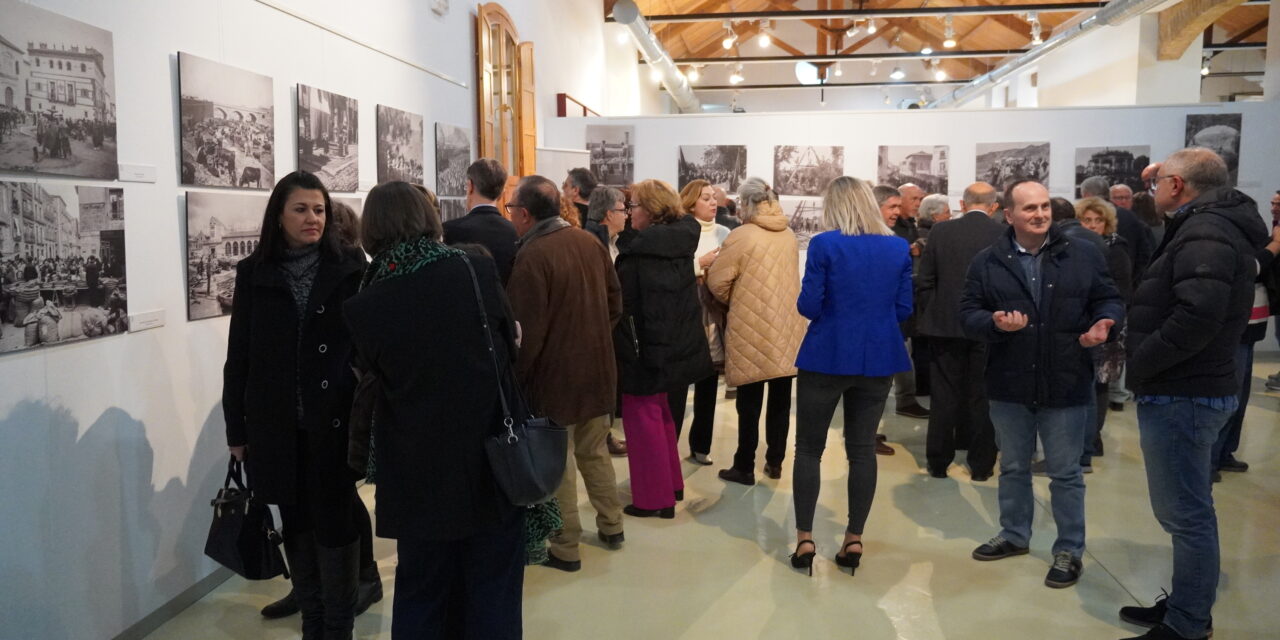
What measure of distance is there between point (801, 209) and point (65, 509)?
844cm

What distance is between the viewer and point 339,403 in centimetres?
284

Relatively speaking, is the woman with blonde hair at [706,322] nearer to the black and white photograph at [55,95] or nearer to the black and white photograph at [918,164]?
the black and white photograph at [55,95]

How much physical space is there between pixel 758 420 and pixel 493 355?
3.11 m

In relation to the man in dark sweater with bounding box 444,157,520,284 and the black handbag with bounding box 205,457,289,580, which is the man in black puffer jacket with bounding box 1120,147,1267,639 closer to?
the man in dark sweater with bounding box 444,157,520,284

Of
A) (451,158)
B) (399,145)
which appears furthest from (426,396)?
(451,158)

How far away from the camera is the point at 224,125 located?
3.83m

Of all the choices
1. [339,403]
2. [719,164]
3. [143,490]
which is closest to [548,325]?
[339,403]

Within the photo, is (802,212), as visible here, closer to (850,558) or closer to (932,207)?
(932,207)

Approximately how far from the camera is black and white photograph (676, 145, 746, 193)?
10336mm

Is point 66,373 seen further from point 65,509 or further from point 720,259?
point 720,259

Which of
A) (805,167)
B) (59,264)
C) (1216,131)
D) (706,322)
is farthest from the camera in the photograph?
(805,167)

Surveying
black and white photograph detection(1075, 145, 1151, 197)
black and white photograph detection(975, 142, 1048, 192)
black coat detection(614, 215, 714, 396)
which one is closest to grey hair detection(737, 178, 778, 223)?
black coat detection(614, 215, 714, 396)

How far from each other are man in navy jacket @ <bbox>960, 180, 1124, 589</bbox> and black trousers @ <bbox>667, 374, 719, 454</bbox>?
1974 mm

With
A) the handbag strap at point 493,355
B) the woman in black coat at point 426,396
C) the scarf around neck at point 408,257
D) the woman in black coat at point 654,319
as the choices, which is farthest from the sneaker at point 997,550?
the scarf around neck at point 408,257
